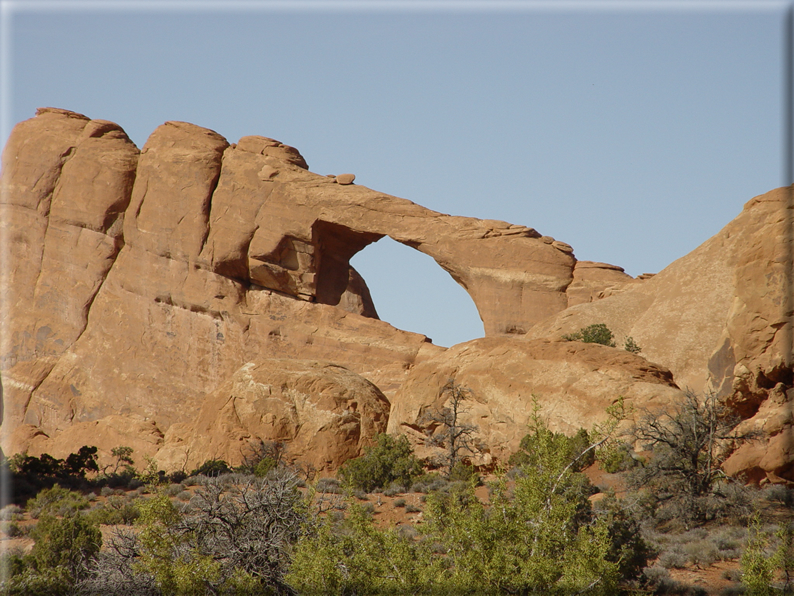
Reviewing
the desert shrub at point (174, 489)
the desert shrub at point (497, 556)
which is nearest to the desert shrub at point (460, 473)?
the desert shrub at point (174, 489)

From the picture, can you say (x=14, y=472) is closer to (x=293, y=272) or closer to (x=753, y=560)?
(x=293, y=272)

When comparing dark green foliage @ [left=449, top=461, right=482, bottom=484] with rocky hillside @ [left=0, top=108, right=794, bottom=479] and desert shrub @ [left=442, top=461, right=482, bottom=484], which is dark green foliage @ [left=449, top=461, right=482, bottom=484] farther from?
rocky hillside @ [left=0, top=108, right=794, bottom=479]

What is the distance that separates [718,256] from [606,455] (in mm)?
29877

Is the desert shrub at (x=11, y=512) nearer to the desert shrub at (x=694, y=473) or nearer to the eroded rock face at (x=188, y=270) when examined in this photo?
the desert shrub at (x=694, y=473)

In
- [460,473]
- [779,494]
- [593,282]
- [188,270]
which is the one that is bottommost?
[460,473]

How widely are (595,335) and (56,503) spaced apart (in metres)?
24.2

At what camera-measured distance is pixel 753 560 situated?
11.8m

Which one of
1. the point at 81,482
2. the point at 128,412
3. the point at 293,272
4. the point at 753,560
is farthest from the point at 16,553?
the point at 293,272

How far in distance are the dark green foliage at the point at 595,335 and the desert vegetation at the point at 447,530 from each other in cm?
1290

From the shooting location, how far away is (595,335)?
3853cm

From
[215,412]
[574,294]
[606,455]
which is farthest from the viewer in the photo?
[574,294]

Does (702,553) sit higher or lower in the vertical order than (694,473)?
lower

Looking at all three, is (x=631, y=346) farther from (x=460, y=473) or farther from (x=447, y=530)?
(x=447, y=530)

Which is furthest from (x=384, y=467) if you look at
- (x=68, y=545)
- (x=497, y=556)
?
(x=497, y=556)
